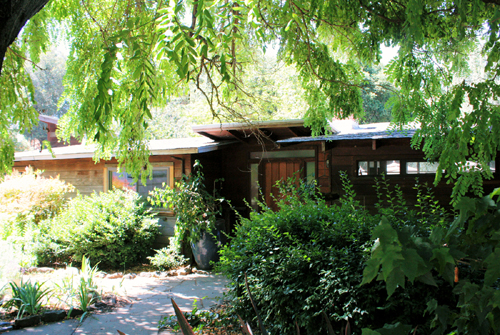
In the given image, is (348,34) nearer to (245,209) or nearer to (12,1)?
(12,1)

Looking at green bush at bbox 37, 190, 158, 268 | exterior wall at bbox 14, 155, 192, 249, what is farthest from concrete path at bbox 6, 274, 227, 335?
exterior wall at bbox 14, 155, 192, 249

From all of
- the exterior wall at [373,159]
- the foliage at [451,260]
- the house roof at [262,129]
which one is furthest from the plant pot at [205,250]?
the foliage at [451,260]

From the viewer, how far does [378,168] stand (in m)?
8.02

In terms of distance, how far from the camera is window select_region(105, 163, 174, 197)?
8656 mm

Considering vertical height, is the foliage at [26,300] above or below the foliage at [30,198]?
below

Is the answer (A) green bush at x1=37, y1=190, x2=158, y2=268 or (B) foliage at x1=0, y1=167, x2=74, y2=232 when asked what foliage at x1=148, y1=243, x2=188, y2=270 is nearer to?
(A) green bush at x1=37, y1=190, x2=158, y2=268

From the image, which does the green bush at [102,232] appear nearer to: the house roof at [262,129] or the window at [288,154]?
the house roof at [262,129]

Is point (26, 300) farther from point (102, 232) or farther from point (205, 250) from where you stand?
point (205, 250)

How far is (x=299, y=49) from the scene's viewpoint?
4398mm

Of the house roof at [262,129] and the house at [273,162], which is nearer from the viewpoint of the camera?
the house roof at [262,129]

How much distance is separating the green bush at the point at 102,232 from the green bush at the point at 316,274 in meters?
4.21

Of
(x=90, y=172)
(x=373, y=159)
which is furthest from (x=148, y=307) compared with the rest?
(x=90, y=172)

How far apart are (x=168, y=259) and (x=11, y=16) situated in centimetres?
637

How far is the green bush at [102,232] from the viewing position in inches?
294
